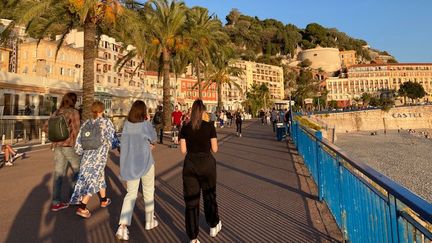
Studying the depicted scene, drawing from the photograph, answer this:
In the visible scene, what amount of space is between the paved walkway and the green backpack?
1.20 metres

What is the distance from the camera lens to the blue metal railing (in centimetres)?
200

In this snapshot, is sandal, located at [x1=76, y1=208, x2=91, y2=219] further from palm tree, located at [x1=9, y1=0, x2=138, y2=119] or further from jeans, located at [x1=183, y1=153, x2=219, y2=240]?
palm tree, located at [x1=9, y1=0, x2=138, y2=119]

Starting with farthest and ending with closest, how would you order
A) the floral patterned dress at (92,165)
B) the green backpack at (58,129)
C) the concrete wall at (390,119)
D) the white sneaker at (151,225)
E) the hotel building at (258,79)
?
the hotel building at (258,79) → the concrete wall at (390,119) → the green backpack at (58,129) → the floral patterned dress at (92,165) → the white sneaker at (151,225)

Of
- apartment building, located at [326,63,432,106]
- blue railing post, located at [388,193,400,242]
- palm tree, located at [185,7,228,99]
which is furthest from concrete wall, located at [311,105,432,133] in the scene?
blue railing post, located at [388,193,400,242]

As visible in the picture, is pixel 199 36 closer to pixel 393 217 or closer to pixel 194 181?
pixel 194 181

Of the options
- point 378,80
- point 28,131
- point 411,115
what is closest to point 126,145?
point 28,131

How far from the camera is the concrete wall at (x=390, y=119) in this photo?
86.4 meters

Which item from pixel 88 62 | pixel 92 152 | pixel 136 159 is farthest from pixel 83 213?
pixel 88 62

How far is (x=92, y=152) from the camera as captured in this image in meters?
5.11

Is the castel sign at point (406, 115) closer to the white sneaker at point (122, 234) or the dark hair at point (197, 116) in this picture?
the dark hair at point (197, 116)

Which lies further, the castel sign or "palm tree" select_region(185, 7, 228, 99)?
the castel sign

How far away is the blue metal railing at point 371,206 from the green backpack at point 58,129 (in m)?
4.21

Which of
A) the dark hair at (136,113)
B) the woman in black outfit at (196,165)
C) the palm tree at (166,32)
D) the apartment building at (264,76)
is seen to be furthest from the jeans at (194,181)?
the apartment building at (264,76)

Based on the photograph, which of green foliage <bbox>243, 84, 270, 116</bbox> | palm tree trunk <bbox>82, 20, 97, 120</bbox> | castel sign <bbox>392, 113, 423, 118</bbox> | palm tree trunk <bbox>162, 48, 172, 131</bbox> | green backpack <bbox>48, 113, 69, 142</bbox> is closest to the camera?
green backpack <bbox>48, 113, 69, 142</bbox>
